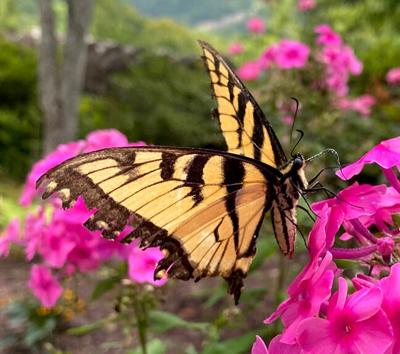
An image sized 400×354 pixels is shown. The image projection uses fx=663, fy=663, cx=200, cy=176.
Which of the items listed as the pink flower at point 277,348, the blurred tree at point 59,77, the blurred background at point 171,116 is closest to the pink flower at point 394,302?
the pink flower at point 277,348

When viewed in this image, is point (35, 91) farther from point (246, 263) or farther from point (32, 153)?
point (246, 263)

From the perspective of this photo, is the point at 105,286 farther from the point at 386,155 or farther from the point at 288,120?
the point at 288,120

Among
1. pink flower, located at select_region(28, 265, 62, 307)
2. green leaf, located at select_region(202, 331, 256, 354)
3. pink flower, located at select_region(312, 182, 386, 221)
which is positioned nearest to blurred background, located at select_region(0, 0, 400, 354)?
green leaf, located at select_region(202, 331, 256, 354)

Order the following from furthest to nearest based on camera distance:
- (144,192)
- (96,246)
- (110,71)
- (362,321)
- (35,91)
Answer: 1. (110,71)
2. (35,91)
3. (96,246)
4. (144,192)
5. (362,321)

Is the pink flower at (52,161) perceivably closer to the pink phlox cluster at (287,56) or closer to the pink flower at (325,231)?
the pink flower at (325,231)

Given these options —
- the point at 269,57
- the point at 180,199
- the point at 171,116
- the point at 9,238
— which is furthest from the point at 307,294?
the point at 171,116

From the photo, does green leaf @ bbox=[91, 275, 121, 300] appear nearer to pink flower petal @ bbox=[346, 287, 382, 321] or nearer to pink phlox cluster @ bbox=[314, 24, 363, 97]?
pink flower petal @ bbox=[346, 287, 382, 321]

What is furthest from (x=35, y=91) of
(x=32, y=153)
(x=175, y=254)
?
(x=175, y=254)
